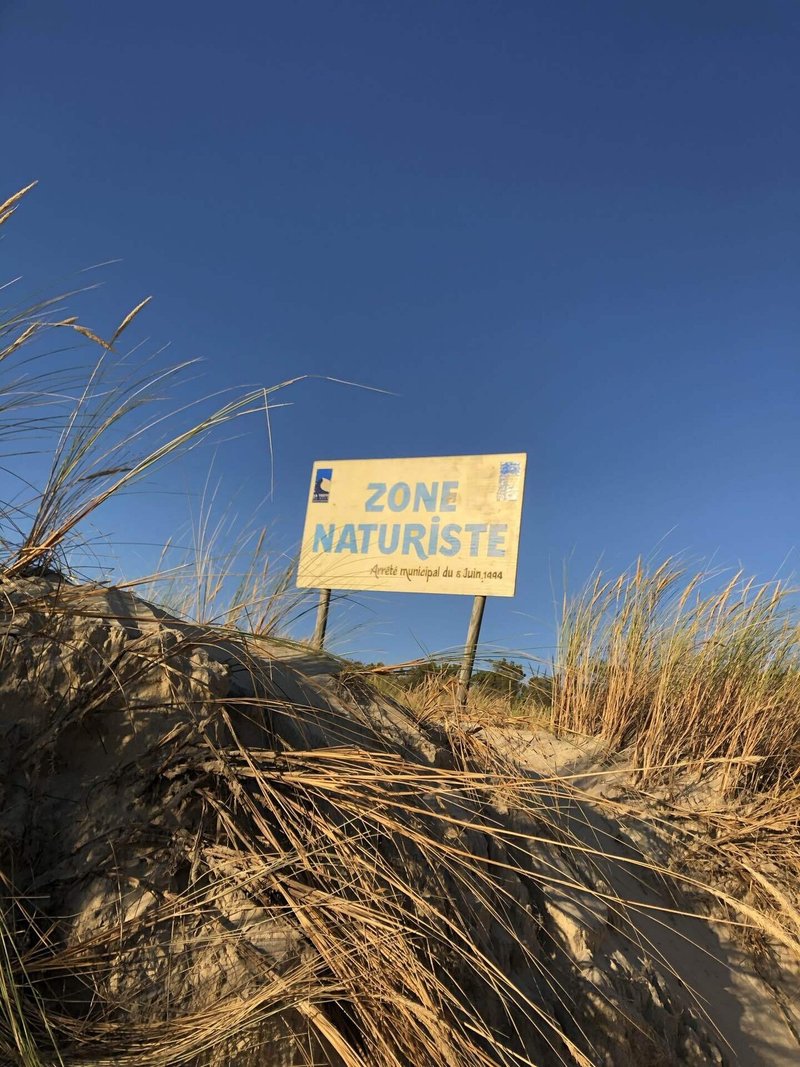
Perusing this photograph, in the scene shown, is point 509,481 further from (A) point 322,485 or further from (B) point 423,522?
(A) point 322,485

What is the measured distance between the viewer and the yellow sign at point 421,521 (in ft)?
27.8

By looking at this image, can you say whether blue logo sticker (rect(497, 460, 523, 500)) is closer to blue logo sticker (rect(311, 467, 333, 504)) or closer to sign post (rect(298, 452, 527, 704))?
sign post (rect(298, 452, 527, 704))

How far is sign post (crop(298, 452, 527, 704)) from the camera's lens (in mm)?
8453

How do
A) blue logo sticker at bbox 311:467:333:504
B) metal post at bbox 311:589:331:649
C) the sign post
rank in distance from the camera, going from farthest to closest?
blue logo sticker at bbox 311:467:333:504, the sign post, metal post at bbox 311:589:331:649

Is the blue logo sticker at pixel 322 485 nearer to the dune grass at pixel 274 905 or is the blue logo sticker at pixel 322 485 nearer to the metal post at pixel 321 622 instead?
the metal post at pixel 321 622

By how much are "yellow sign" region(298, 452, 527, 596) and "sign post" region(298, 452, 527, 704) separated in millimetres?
12

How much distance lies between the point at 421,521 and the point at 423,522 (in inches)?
1.2

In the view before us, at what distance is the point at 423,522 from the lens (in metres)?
9.01

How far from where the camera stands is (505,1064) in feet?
4.20

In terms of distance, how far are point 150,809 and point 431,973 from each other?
65 cm

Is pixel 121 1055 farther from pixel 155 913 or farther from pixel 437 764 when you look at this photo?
pixel 437 764

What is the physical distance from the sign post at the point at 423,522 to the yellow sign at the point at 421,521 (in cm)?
1

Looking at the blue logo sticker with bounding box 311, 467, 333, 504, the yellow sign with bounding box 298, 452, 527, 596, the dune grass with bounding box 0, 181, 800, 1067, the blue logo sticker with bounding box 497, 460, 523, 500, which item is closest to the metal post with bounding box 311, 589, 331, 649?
the dune grass with bounding box 0, 181, 800, 1067

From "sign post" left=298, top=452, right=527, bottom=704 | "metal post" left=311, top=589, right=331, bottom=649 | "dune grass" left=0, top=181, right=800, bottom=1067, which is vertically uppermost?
"sign post" left=298, top=452, right=527, bottom=704
